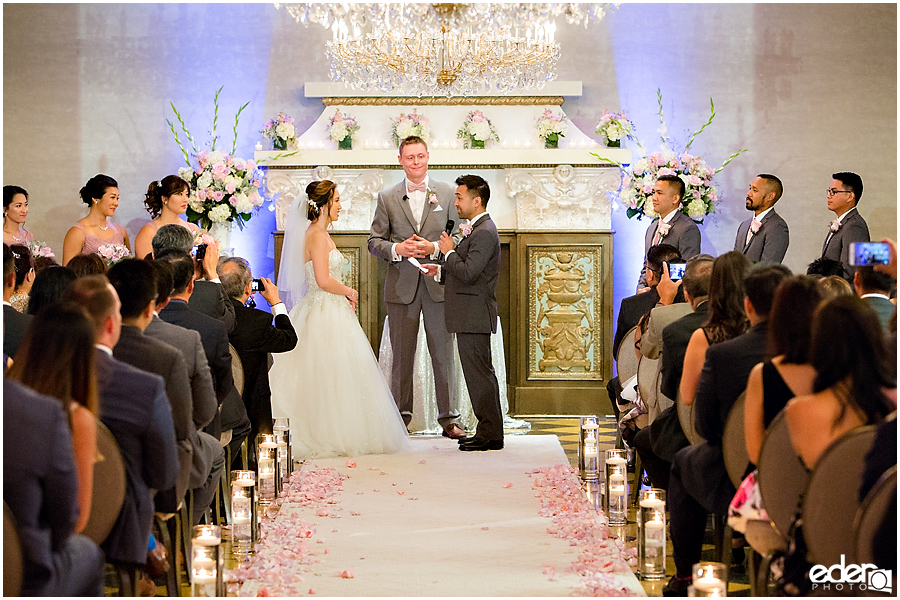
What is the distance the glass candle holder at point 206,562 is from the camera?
→ 3.14 meters

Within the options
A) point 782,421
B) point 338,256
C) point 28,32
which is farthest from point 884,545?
point 28,32

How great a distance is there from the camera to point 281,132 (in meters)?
8.05

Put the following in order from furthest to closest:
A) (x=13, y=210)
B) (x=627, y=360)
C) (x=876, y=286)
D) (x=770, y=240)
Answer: (x=770, y=240) < (x=13, y=210) < (x=627, y=360) < (x=876, y=286)

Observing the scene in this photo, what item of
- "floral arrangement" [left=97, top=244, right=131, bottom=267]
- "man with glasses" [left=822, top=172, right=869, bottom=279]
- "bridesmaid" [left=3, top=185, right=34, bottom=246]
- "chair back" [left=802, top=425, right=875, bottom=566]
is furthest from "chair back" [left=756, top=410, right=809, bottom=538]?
"bridesmaid" [left=3, top=185, right=34, bottom=246]

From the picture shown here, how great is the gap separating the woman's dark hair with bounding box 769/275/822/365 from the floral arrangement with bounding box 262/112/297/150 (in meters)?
5.81

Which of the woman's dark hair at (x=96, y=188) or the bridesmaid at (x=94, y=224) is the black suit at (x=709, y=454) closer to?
the bridesmaid at (x=94, y=224)

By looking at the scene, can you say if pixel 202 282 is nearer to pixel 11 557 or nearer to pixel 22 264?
pixel 22 264

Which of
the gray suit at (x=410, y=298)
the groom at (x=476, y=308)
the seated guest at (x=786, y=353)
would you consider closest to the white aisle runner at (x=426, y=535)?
the groom at (x=476, y=308)

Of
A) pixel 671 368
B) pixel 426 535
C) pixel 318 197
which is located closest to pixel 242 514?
pixel 426 535

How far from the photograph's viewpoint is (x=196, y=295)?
15.7ft

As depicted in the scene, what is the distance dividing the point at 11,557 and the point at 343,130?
6.10 metres

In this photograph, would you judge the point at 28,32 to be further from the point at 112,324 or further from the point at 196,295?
the point at 112,324

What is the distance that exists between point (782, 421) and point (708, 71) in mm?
6535

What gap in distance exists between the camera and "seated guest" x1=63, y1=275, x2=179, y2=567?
2801 millimetres
